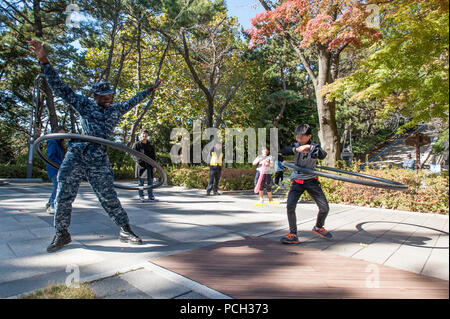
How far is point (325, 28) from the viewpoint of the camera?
25.5 ft

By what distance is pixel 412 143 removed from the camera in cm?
1327

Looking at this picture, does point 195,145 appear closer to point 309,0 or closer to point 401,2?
point 309,0

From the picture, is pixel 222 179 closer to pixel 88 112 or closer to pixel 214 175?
pixel 214 175

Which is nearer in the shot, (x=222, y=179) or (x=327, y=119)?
(x=327, y=119)

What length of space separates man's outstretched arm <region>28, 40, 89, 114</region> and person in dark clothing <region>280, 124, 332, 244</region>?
9.02 feet

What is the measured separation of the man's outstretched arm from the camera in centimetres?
319

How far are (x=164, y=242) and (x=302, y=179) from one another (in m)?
2.18

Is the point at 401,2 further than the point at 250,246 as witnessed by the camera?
Yes

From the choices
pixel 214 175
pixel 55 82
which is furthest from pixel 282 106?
pixel 55 82

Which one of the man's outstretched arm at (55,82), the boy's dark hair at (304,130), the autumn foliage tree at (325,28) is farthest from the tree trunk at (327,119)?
the man's outstretched arm at (55,82)

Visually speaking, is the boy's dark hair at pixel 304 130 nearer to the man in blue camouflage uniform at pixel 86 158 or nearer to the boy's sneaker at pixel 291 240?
the boy's sneaker at pixel 291 240
